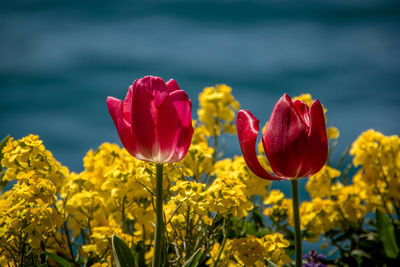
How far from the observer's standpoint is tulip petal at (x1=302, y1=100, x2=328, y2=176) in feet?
3.98

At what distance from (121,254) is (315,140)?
0.66 meters

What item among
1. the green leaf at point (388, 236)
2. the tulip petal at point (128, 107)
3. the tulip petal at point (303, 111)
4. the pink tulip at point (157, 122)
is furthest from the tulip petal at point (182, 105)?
the green leaf at point (388, 236)

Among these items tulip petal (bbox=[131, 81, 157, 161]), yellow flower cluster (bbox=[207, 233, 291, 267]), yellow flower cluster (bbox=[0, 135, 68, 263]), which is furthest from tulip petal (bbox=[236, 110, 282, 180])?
yellow flower cluster (bbox=[0, 135, 68, 263])

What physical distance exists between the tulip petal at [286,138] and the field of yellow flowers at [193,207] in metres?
0.39

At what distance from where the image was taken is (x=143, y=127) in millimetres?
1239

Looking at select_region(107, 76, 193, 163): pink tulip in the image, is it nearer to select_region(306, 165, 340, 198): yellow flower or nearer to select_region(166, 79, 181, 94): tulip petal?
select_region(166, 79, 181, 94): tulip petal

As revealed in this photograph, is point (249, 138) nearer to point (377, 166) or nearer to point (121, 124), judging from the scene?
point (121, 124)

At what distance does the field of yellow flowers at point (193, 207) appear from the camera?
1.63 m

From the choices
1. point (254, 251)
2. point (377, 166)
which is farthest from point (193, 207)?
point (377, 166)

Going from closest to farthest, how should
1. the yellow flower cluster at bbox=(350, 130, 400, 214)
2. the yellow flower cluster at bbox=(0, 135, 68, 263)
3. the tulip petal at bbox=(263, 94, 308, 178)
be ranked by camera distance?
the tulip petal at bbox=(263, 94, 308, 178)
the yellow flower cluster at bbox=(0, 135, 68, 263)
the yellow flower cluster at bbox=(350, 130, 400, 214)

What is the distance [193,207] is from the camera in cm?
156

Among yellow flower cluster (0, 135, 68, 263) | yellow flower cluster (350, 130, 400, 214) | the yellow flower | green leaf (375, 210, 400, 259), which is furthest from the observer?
yellow flower cluster (350, 130, 400, 214)

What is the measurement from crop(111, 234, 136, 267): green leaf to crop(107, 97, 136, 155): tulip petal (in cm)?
27

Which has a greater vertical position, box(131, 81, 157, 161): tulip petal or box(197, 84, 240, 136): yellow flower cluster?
box(197, 84, 240, 136): yellow flower cluster
